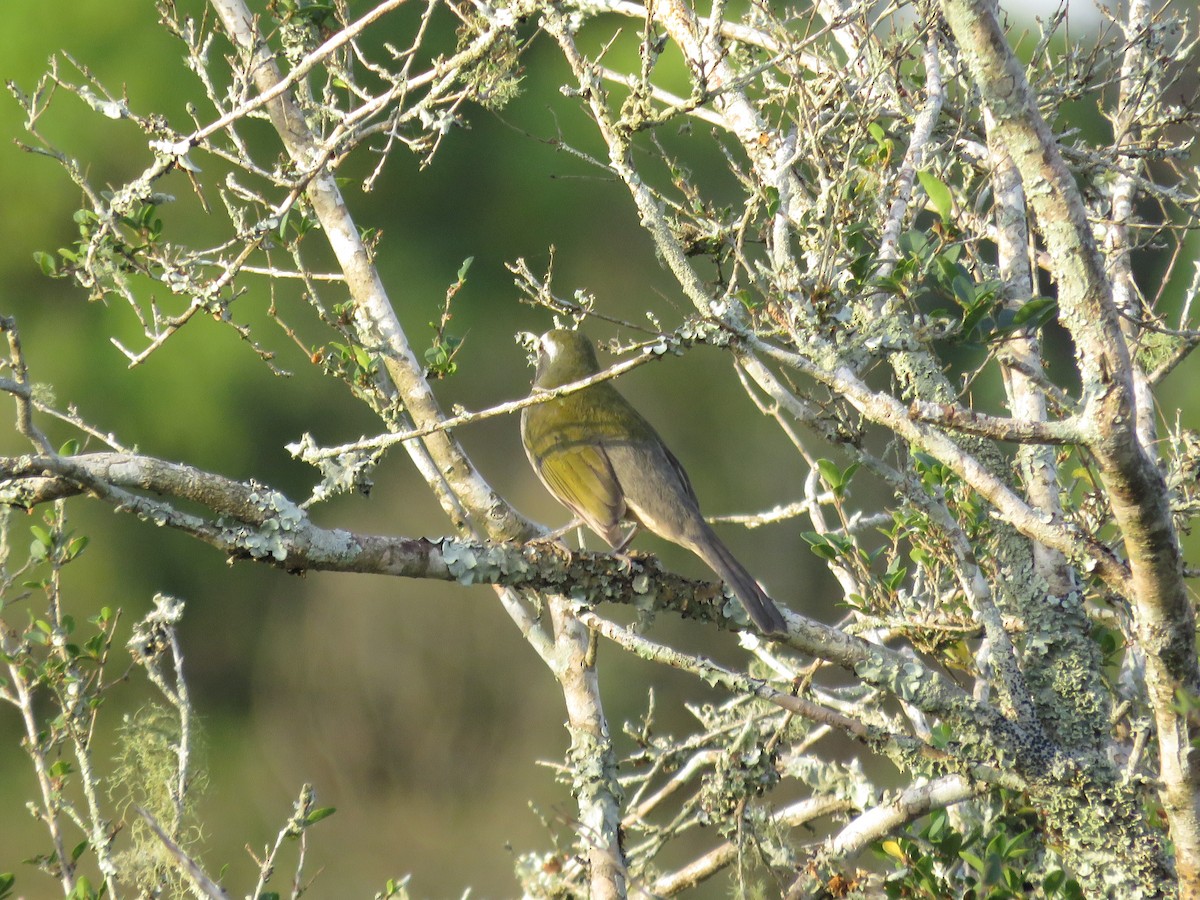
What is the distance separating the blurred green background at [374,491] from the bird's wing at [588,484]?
2599 millimetres

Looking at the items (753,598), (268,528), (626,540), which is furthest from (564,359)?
(268,528)

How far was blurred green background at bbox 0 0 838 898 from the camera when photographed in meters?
6.32

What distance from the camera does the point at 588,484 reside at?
13.0ft

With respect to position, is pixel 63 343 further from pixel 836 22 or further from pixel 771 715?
pixel 836 22

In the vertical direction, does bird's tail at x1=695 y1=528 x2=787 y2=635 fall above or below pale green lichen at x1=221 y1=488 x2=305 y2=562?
above

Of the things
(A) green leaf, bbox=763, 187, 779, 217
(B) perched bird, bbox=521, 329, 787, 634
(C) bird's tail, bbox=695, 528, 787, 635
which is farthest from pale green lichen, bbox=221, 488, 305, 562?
(B) perched bird, bbox=521, 329, 787, 634

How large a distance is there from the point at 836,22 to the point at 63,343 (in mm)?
5051

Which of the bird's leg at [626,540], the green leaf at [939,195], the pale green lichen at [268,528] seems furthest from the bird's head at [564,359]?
the pale green lichen at [268,528]

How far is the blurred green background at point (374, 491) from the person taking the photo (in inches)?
249

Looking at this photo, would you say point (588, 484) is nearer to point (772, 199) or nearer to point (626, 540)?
point (626, 540)

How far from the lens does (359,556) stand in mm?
2373

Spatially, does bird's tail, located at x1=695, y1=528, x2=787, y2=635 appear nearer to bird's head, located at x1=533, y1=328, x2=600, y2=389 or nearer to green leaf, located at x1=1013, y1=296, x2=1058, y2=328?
green leaf, located at x1=1013, y1=296, x2=1058, y2=328

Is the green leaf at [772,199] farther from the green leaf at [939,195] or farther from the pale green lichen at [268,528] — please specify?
the pale green lichen at [268,528]

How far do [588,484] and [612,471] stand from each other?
126 mm
